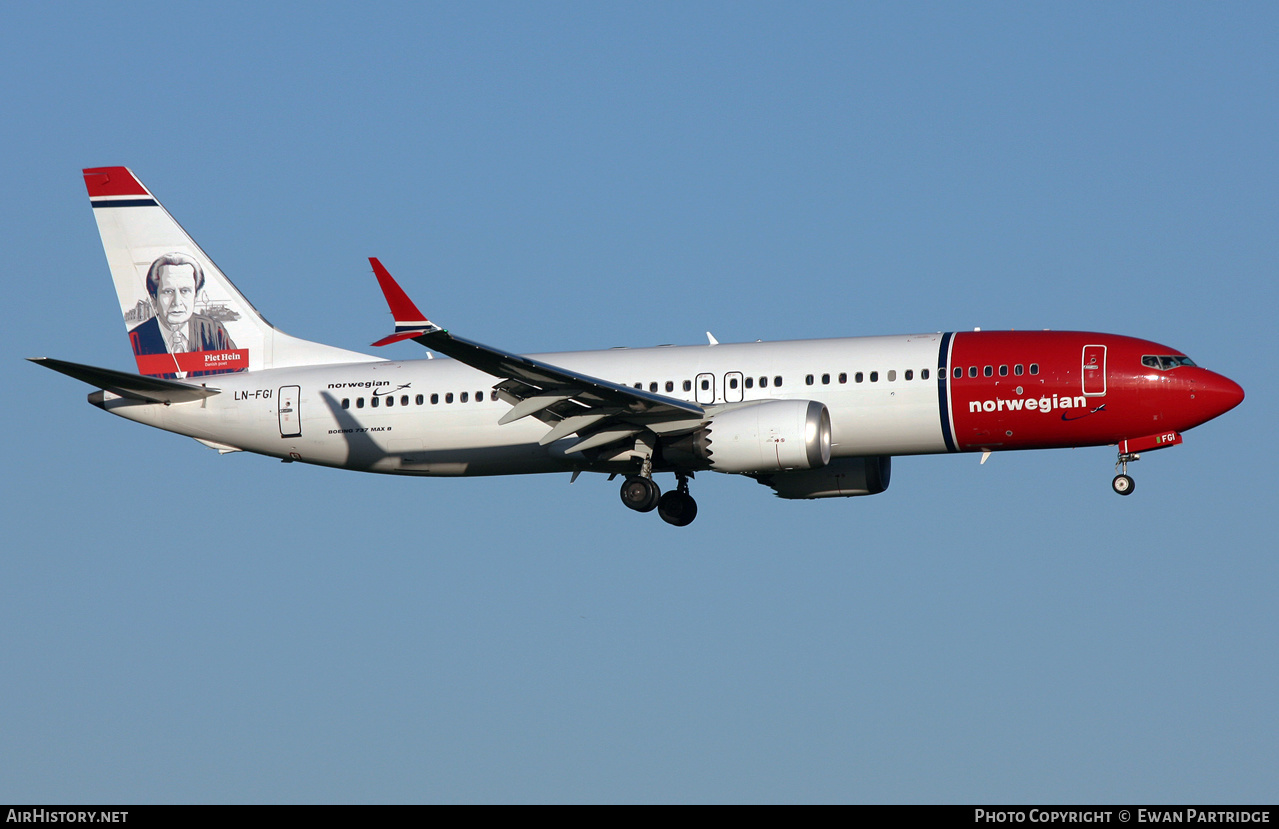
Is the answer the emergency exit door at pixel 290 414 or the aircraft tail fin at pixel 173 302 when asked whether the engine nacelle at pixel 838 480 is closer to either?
the aircraft tail fin at pixel 173 302

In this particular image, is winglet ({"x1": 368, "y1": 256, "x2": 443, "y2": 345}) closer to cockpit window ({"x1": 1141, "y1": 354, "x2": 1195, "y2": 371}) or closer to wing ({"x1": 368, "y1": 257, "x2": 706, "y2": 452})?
wing ({"x1": 368, "y1": 257, "x2": 706, "y2": 452})

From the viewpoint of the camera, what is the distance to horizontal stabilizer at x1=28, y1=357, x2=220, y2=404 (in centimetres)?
4066

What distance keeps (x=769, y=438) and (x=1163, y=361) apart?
969 centimetres

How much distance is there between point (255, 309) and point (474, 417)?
341 inches

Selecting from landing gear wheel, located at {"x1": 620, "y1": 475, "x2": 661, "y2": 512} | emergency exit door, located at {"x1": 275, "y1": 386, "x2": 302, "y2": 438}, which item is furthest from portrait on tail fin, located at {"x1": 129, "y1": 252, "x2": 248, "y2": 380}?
landing gear wheel, located at {"x1": 620, "y1": 475, "x2": 661, "y2": 512}

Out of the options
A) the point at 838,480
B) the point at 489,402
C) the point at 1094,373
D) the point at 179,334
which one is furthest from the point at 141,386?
the point at 1094,373

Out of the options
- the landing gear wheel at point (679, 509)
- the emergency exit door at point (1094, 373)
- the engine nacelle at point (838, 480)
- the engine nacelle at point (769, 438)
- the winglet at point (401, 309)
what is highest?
the winglet at point (401, 309)

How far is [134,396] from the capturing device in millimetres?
44406

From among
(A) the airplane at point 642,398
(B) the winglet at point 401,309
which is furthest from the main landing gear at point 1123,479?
(B) the winglet at point 401,309

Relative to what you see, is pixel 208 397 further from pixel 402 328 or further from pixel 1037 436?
pixel 1037 436

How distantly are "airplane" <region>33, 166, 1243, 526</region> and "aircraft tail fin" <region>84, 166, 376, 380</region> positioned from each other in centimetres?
6

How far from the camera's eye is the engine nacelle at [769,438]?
38156 mm

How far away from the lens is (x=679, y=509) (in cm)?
4347

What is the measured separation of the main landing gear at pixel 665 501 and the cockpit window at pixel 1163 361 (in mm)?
12003
